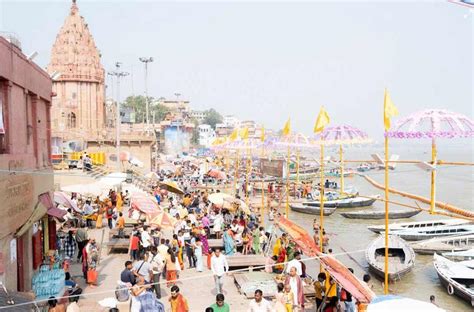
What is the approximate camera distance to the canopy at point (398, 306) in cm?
662

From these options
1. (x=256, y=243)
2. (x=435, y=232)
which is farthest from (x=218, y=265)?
(x=435, y=232)

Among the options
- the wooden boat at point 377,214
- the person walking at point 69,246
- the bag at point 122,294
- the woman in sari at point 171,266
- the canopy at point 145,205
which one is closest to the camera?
the bag at point 122,294

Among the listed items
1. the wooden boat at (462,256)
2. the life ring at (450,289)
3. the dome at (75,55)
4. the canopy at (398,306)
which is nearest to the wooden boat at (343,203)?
the wooden boat at (462,256)

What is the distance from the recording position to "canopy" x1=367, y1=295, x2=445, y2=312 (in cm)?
662

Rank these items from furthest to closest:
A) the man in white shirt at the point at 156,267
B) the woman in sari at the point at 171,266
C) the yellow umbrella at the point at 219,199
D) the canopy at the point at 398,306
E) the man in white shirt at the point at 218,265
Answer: the yellow umbrella at the point at 219,199
the woman in sari at the point at 171,266
the man in white shirt at the point at 156,267
the man in white shirt at the point at 218,265
the canopy at the point at 398,306

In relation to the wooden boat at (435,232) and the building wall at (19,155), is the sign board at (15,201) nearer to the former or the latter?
the building wall at (19,155)

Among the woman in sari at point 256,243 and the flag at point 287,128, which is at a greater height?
the flag at point 287,128

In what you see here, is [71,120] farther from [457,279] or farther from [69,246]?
[457,279]

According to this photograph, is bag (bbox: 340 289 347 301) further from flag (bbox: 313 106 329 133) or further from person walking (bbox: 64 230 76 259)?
person walking (bbox: 64 230 76 259)

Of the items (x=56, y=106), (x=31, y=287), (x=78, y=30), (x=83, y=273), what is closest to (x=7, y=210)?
Answer: (x=31, y=287)

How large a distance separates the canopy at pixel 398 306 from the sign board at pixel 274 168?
1323 inches

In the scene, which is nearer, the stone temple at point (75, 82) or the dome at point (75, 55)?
the stone temple at point (75, 82)

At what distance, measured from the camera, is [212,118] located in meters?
174

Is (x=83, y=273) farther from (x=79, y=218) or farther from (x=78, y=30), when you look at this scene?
(x=78, y=30)
